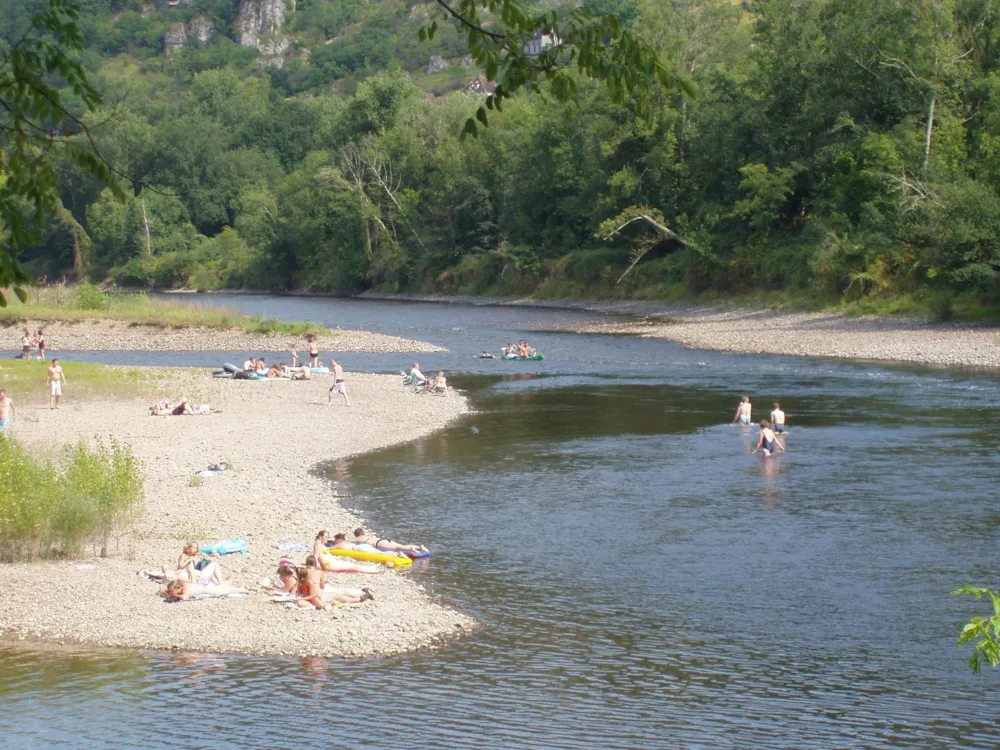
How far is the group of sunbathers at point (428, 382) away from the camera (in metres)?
42.1

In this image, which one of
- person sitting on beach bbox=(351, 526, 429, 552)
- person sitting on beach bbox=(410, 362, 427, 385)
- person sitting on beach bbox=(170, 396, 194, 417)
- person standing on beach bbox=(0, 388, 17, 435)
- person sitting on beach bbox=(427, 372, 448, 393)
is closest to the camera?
person sitting on beach bbox=(351, 526, 429, 552)

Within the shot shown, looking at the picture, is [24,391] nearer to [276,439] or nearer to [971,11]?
[276,439]

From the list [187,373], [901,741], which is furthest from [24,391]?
[901,741]

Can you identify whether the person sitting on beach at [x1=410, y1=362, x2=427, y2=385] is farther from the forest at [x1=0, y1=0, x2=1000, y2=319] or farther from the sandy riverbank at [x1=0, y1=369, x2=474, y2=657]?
the forest at [x1=0, y1=0, x2=1000, y2=319]

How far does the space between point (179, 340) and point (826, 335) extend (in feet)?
110

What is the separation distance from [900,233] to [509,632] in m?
48.0

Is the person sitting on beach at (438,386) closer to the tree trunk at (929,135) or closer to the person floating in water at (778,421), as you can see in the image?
the person floating in water at (778,421)

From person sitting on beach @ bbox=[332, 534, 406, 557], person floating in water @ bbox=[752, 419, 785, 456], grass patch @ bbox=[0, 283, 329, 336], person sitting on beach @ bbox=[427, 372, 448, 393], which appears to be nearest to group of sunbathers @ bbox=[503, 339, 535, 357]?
person sitting on beach @ bbox=[427, 372, 448, 393]

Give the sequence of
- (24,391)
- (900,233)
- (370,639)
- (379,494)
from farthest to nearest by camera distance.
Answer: (900,233)
(24,391)
(379,494)
(370,639)

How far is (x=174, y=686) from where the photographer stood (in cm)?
1433

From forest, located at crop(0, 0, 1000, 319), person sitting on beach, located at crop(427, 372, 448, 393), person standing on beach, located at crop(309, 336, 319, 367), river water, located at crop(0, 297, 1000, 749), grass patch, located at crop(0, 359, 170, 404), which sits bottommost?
river water, located at crop(0, 297, 1000, 749)

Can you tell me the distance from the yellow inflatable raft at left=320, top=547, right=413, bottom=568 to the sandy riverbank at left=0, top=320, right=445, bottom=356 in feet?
127

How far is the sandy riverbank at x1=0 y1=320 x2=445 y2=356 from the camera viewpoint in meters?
60.6

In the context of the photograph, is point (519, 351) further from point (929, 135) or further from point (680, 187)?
point (680, 187)
